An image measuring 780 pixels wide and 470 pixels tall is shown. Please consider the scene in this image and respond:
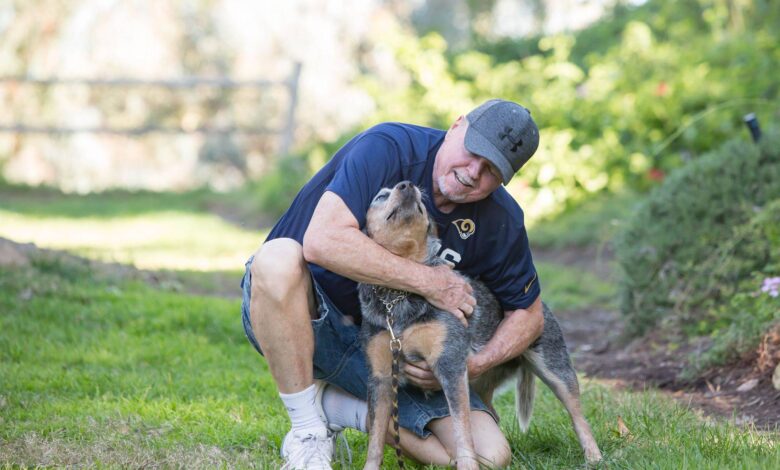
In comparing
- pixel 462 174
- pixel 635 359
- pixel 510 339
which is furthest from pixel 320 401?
pixel 635 359

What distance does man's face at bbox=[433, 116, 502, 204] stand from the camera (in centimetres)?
388

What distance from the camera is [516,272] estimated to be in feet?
13.5

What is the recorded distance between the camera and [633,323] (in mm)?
6461

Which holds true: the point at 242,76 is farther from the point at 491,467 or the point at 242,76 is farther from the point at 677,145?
the point at 491,467

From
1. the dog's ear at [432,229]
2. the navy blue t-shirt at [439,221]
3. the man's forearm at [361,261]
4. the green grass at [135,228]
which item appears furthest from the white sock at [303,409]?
the green grass at [135,228]

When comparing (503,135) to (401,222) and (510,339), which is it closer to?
(401,222)

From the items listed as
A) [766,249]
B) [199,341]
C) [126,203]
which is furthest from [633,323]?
[126,203]

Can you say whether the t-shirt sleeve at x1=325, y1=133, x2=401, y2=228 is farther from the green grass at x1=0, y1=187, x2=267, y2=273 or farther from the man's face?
the green grass at x1=0, y1=187, x2=267, y2=273

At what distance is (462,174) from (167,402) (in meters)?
2.01

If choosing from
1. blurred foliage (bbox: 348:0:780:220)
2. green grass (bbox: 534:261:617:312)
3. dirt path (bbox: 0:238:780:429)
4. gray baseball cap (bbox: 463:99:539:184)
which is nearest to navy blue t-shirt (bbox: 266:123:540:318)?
gray baseball cap (bbox: 463:99:539:184)

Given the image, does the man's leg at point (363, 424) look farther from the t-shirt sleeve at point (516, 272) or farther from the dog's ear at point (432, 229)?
the dog's ear at point (432, 229)

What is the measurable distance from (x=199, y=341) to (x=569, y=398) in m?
2.78

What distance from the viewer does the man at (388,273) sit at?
381 cm

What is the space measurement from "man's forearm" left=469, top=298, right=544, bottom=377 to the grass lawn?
16.2 inches
